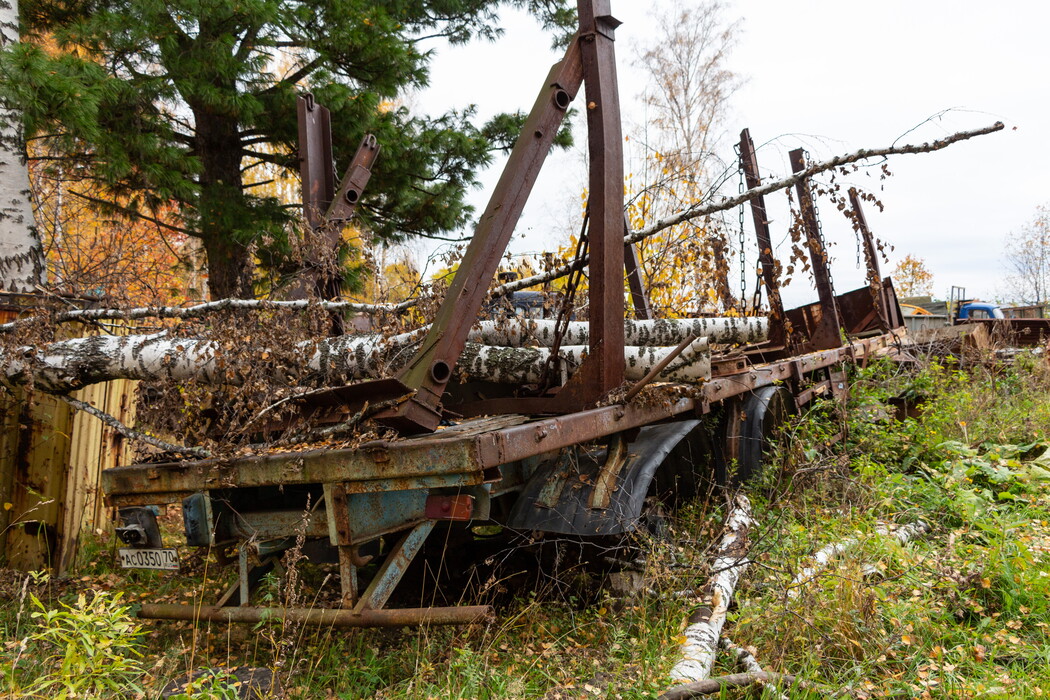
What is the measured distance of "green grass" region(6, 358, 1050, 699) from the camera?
2.82m

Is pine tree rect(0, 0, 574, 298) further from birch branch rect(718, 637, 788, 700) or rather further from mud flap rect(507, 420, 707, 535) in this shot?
birch branch rect(718, 637, 788, 700)

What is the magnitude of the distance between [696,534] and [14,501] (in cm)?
444

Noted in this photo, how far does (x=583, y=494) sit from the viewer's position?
340 centimetres

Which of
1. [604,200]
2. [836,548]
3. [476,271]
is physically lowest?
[836,548]

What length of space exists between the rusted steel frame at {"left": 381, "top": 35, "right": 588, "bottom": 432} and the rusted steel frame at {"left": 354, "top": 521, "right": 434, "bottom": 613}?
0.42 meters

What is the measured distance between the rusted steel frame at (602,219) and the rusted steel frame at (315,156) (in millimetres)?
2326

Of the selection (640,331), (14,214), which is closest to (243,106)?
(14,214)

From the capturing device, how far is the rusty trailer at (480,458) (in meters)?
2.88

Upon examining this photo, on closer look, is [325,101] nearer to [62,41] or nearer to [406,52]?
[406,52]

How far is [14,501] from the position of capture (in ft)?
16.4

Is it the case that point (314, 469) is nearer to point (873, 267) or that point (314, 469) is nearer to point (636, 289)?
point (636, 289)

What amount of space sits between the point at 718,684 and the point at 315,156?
4.39 metres

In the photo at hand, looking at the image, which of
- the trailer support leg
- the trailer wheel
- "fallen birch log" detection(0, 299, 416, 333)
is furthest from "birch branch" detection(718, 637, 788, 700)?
"fallen birch log" detection(0, 299, 416, 333)

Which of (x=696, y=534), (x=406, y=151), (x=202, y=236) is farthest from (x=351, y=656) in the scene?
(x=406, y=151)
